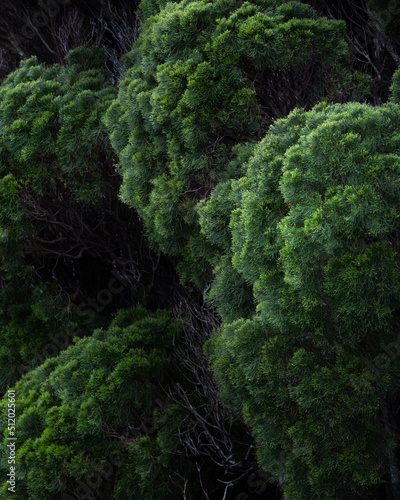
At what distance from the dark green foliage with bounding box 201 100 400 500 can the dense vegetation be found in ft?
0.05

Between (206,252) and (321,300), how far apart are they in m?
2.16

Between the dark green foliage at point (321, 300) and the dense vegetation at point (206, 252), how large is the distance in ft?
0.05

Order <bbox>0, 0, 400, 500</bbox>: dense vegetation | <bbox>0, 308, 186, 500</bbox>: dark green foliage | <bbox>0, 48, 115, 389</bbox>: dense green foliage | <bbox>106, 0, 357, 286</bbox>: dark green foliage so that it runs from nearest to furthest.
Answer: <bbox>0, 0, 400, 500</bbox>: dense vegetation < <bbox>0, 308, 186, 500</bbox>: dark green foliage < <bbox>106, 0, 357, 286</bbox>: dark green foliage < <bbox>0, 48, 115, 389</bbox>: dense green foliage

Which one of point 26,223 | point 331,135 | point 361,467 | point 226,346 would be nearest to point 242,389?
point 226,346

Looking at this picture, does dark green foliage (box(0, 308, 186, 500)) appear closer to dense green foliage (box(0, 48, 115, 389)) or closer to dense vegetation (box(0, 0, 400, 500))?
dense vegetation (box(0, 0, 400, 500))

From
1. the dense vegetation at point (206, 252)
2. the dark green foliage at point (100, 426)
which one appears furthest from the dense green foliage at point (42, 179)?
the dark green foliage at point (100, 426)

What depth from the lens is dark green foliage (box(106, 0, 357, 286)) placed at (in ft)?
19.2

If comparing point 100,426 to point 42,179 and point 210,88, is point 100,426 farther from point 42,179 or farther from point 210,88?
point 42,179

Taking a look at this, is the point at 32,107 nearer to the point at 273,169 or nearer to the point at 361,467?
the point at 273,169

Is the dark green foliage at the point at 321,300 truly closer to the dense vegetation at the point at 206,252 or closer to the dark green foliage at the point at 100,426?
the dense vegetation at the point at 206,252

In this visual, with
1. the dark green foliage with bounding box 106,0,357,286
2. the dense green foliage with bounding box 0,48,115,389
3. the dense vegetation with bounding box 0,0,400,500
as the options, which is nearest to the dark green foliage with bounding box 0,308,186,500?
the dense vegetation with bounding box 0,0,400,500

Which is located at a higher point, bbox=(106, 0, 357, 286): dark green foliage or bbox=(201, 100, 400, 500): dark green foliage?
bbox=(106, 0, 357, 286): dark green foliage

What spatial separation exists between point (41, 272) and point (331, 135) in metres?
6.69

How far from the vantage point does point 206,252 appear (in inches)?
245
